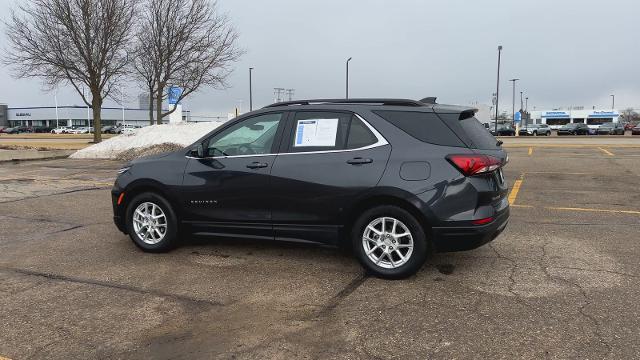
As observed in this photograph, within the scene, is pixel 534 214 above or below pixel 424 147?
below

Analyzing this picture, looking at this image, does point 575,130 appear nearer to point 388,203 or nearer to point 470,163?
point 470,163

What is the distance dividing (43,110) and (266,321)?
4687 inches

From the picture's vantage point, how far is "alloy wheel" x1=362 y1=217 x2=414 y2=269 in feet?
15.2

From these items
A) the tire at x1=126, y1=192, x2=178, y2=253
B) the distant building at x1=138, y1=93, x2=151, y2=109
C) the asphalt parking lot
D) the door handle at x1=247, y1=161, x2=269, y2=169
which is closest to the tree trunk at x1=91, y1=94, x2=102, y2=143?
the distant building at x1=138, y1=93, x2=151, y2=109

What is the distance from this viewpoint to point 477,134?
4.81m

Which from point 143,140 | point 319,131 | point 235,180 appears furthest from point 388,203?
point 143,140

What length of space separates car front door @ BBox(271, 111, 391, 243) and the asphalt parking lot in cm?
50

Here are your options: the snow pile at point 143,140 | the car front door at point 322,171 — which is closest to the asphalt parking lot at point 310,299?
Answer: the car front door at point 322,171

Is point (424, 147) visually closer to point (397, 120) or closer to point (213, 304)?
point (397, 120)

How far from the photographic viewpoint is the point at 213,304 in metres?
4.20

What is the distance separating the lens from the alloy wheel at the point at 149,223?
567 cm

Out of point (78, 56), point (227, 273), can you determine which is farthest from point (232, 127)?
point (78, 56)

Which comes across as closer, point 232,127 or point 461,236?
point 461,236

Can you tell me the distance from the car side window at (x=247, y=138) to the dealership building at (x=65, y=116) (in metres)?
104
